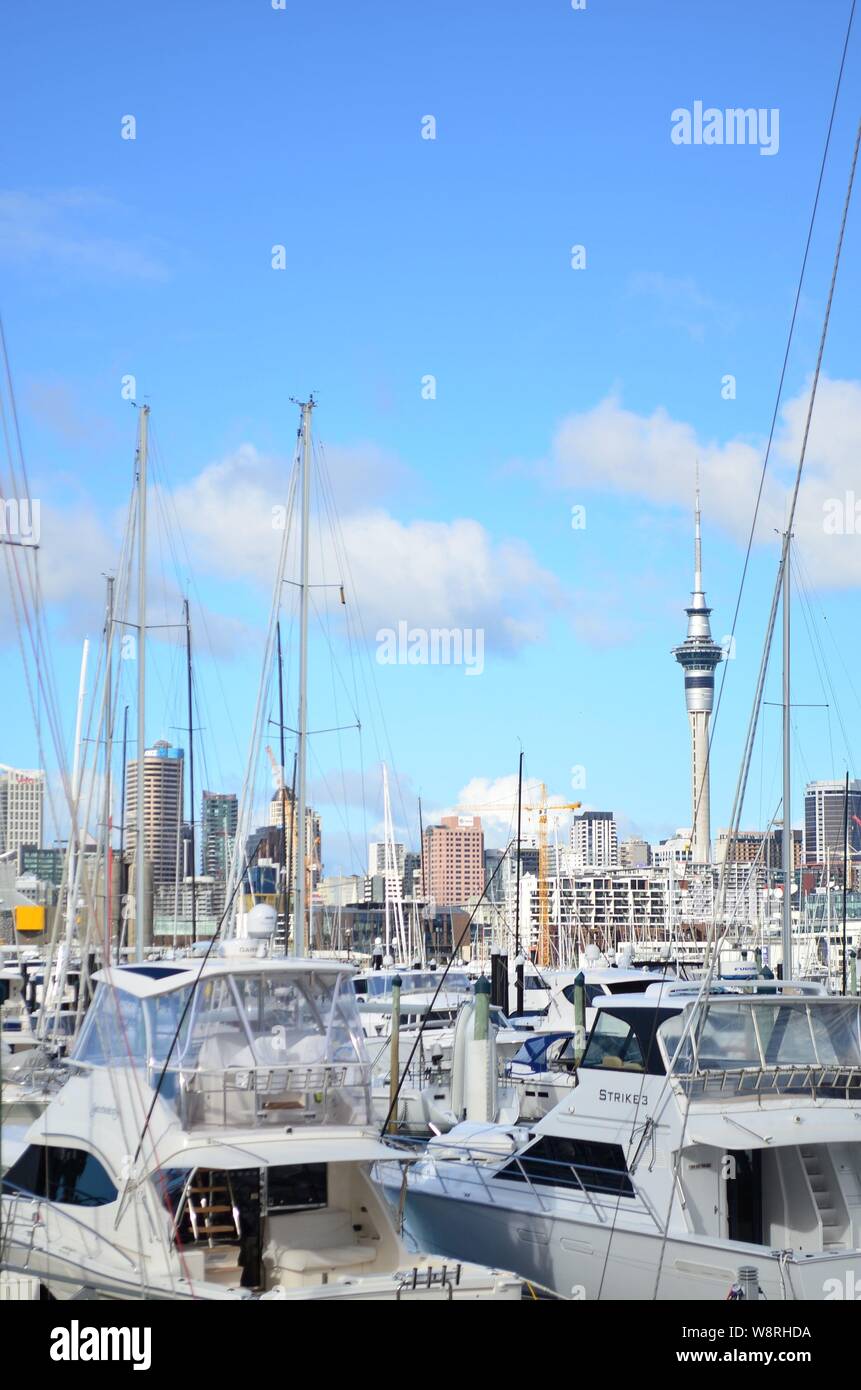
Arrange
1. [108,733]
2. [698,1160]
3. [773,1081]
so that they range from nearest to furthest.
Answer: [698,1160]
[773,1081]
[108,733]

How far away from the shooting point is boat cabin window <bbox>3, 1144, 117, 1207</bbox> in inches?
506

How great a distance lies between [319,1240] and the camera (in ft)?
43.0

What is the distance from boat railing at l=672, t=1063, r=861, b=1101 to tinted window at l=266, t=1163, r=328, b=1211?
12.2 ft

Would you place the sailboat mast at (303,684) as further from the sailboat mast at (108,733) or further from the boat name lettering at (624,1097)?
the boat name lettering at (624,1097)

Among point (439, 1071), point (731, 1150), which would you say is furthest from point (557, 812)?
point (731, 1150)

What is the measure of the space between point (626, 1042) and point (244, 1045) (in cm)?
483

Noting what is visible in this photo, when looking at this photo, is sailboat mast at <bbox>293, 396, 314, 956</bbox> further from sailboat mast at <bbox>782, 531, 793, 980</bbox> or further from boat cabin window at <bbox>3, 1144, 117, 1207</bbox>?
boat cabin window at <bbox>3, 1144, 117, 1207</bbox>

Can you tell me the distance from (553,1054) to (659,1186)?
12.3 metres

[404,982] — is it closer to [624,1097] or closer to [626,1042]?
[626,1042]

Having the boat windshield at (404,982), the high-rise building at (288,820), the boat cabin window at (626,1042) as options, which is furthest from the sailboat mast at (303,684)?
the boat cabin window at (626,1042)

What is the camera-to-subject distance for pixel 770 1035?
51.1ft

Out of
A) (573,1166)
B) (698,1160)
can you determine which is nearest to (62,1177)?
(573,1166)
